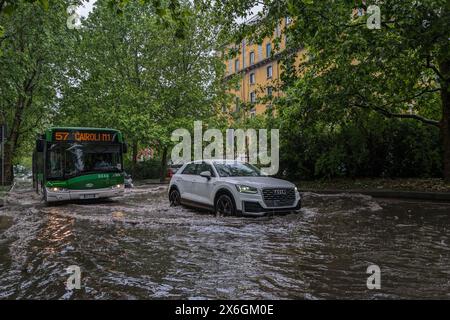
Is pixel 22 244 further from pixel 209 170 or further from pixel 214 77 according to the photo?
pixel 214 77

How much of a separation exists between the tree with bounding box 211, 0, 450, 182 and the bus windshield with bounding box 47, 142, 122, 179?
6.28 meters

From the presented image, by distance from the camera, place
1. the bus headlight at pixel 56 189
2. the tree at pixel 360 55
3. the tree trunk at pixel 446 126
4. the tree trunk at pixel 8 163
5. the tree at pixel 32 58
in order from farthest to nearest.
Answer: the tree trunk at pixel 8 163, the tree at pixel 32 58, the bus headlight at pixel 56 189, the tree trunk at pixel 446 126, the tree at pixel 360 55

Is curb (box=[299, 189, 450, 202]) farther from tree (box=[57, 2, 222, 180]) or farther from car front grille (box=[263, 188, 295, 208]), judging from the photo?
tree (box=[57, 2, 222, 180])

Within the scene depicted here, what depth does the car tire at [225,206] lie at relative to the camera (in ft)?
31.2

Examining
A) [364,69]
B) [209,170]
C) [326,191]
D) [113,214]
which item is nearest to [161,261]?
[209,170]

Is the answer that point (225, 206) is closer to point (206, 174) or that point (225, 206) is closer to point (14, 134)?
point (206, 174)

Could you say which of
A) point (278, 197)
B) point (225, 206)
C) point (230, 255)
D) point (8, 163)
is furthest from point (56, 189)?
point (8, 163)

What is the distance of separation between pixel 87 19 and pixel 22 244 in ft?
87.1

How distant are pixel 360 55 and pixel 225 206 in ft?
22.6

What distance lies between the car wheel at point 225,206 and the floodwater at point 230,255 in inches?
8.8

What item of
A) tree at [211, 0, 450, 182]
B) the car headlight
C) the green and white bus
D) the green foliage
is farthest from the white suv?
the green foliage

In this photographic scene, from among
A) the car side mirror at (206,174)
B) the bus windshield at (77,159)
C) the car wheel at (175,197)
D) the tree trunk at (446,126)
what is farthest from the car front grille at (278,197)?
the bus windshield at (77,159)

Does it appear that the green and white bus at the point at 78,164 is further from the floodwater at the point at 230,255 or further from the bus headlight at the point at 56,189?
the floodwater at the point at 230,255

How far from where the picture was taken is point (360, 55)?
12.8 m
